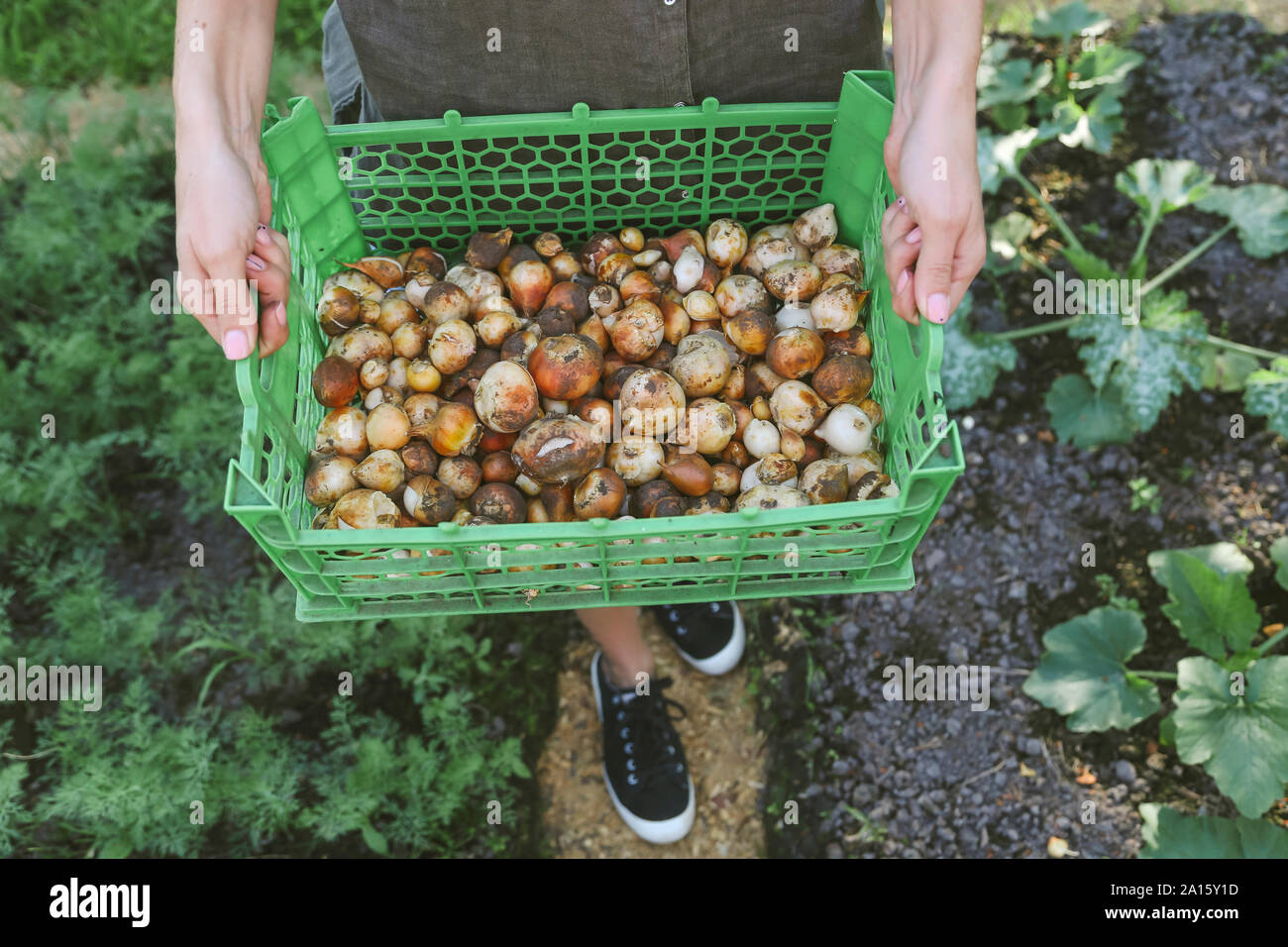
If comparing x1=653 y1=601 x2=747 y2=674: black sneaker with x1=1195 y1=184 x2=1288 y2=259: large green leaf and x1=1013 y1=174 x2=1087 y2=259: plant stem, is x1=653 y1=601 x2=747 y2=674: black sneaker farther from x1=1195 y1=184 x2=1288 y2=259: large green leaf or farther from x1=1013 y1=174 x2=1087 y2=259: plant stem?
x1=1195 y1=184 x2=1288 y2=259: large green leaf

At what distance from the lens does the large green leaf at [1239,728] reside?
2145 mm

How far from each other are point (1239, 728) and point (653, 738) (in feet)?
4.73

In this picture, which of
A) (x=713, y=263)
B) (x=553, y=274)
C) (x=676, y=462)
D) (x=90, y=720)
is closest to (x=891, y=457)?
(x=676, y=462)

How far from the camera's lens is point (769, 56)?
1878 mm

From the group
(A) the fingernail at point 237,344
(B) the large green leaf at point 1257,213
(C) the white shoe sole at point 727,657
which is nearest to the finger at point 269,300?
(A) the fingernail at point 237,344

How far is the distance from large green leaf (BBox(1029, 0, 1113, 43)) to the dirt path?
2638 mm

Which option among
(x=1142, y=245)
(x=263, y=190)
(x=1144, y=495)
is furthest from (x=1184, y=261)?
(x=263, y=190)

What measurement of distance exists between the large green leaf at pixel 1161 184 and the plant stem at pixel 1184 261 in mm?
149

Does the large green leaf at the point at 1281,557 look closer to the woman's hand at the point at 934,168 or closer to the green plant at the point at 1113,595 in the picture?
the green plant at the point at 1113,595

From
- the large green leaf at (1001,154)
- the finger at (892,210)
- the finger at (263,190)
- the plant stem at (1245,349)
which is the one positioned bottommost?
the plant stem at (1245,349)

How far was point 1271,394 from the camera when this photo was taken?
266 cm

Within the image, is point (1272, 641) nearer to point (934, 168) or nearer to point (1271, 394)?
point (1271, 394)

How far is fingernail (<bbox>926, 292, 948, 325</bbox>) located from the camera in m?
1.50

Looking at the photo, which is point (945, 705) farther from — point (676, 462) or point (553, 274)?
point (553, 274)
